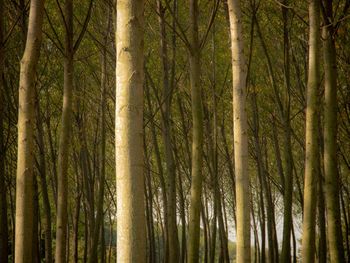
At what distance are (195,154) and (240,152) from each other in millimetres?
1665

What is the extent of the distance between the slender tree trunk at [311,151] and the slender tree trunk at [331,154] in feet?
1.09

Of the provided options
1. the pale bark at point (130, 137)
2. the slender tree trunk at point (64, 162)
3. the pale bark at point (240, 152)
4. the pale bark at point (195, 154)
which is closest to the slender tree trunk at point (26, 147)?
the slender tree trunk at point (64, 162)

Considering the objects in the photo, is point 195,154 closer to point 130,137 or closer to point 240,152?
point 240,152

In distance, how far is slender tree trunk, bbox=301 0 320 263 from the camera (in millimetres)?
5210

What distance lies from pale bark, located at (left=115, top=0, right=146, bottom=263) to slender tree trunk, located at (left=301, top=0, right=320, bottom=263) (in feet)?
9.89

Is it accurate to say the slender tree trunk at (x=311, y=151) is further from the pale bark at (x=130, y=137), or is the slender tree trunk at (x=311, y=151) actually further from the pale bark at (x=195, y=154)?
the pale bark at (x=130, y=137)

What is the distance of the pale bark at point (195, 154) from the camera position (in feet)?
22.1

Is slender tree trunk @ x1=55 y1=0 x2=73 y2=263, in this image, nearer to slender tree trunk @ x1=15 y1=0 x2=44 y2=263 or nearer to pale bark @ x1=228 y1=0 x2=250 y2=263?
slender tree trunk @ x1=15 y1=0 x2=44 y2=263

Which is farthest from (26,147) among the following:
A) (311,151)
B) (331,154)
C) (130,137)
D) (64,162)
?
(331,154)

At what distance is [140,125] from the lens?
9.51 ft

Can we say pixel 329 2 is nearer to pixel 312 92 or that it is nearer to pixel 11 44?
pixel 312 92

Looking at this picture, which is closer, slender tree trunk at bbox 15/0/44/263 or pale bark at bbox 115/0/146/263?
pale bark at bbox 115/0/146/263

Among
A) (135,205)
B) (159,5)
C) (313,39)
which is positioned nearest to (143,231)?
(135,205)

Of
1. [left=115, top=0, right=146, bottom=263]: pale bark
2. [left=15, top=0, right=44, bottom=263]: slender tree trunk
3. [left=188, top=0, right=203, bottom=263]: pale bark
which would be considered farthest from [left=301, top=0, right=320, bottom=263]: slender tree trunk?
[left=15, top=0, right=44, bottom=263]: slender tree trunk
